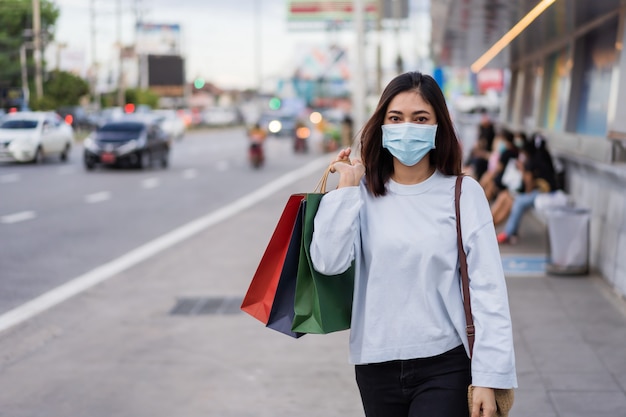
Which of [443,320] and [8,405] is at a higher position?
[443,320]

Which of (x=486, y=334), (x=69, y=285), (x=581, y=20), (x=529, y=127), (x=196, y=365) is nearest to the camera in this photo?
(x=486, y=334)

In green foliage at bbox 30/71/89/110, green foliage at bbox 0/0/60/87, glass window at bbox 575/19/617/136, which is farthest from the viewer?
green foliage at bbox 30/71/89/110

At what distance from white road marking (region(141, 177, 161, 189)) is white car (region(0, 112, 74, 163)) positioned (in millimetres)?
6574

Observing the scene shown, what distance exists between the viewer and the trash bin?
9805mm

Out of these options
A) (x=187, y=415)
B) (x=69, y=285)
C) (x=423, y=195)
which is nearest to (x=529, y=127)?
(x=69, y=285)

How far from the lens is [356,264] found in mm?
3033

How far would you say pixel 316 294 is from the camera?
2.98m

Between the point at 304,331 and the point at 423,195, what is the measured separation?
0.56 meters

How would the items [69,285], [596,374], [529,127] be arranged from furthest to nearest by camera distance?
[529,127]
[69,285]
[596,374]

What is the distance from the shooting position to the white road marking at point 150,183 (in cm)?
2331

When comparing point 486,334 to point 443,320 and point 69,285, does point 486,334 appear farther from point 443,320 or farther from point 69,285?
point 69,285

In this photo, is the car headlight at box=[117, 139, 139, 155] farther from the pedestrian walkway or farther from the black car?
the pedestrian walkway

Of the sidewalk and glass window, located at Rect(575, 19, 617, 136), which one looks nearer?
the sidewalk

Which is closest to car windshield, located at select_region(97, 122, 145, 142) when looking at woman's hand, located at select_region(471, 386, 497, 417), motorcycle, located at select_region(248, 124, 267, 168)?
motorcycle, located at select_region(248, 124, 267, 168)
